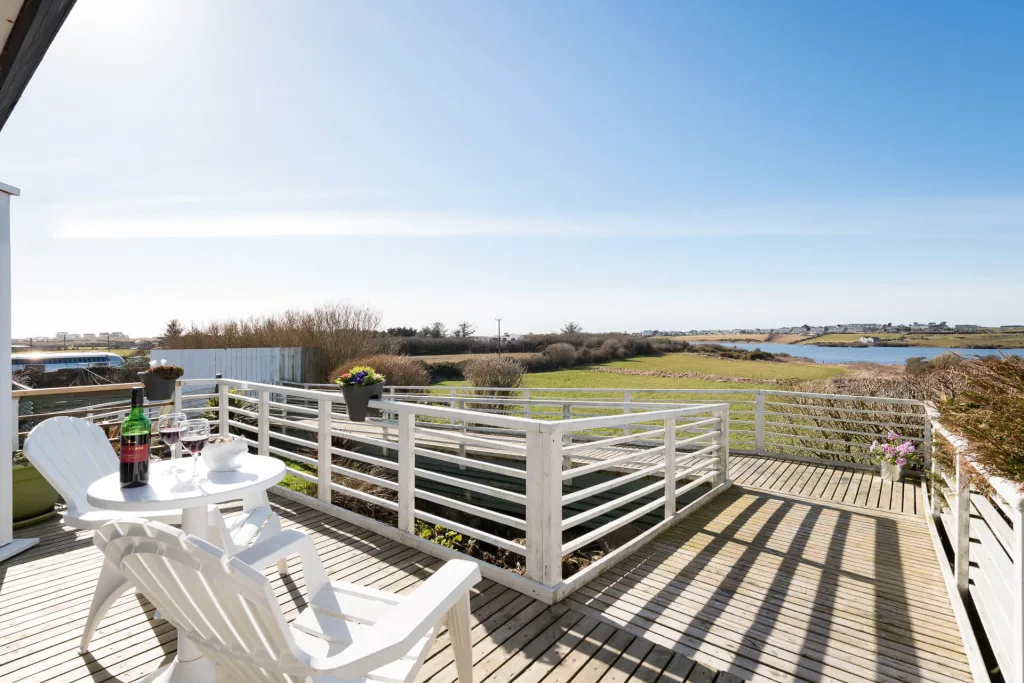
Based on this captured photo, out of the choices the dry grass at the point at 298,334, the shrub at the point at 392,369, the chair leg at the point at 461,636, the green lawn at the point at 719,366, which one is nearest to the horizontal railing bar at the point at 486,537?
the chair leg at the point at 461,636

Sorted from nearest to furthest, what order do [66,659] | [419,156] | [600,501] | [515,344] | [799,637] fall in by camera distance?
[66,659]
[799,637]
[600,501]
[419,156]
[515,344]

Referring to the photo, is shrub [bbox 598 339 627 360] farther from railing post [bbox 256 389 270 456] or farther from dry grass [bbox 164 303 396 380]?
railing post [bbox 256 389 270 456]

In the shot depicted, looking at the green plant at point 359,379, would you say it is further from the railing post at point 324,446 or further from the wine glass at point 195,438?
the wine glass at point 195,438

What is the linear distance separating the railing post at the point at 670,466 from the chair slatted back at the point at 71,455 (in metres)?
3.66

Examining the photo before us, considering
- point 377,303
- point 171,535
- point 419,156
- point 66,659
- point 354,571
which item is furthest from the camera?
point 377,303

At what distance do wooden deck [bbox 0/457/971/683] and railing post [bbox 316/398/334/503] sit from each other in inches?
10.7

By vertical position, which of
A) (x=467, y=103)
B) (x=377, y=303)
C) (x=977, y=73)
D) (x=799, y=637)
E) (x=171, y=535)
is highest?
(x=977, y=73)

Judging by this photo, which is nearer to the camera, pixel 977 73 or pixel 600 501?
pixel 600 501

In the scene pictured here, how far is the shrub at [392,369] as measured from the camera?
13.8 meters

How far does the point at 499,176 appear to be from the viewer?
30.0ft

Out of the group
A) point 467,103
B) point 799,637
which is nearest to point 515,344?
point 467,103

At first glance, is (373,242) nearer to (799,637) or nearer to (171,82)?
(171,82)

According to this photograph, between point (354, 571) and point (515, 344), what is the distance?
26.8 metres

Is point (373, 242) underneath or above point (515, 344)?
above
